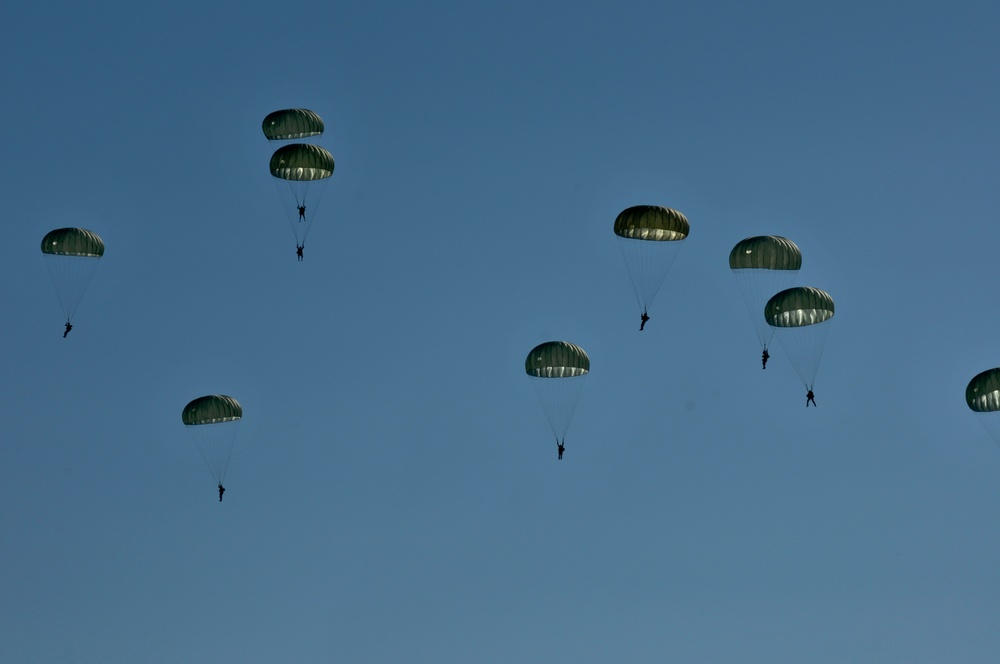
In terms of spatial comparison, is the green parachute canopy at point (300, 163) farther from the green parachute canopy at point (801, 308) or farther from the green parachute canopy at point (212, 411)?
the green parachute canopy at point (801, 308)

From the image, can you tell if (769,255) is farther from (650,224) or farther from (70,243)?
(70,243)

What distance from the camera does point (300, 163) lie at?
9150cm

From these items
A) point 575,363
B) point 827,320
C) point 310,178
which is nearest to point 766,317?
point 827,320

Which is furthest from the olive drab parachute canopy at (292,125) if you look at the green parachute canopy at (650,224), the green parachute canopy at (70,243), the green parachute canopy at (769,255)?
the green parachute canopy at (769,255)

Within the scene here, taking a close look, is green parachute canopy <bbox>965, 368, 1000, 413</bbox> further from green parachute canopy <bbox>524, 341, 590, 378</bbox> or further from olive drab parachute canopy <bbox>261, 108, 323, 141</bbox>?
olive drab parachute canopy <bbox>261, 108, 323, 141</bbox>

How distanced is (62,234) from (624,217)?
25.6 meters

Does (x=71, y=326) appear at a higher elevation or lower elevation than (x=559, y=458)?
higher

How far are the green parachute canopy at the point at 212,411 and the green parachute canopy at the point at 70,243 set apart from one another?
26.6 ft

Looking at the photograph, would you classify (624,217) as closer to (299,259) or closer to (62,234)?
(299,259)

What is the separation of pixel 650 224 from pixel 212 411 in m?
21.5

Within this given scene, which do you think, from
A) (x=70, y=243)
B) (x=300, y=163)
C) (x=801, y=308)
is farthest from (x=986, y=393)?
(x=70, y=243)

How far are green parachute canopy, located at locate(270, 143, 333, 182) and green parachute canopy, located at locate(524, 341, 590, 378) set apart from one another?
12301 millimetres

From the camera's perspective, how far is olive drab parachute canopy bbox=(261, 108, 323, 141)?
92188mm

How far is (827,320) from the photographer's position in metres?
86.4
